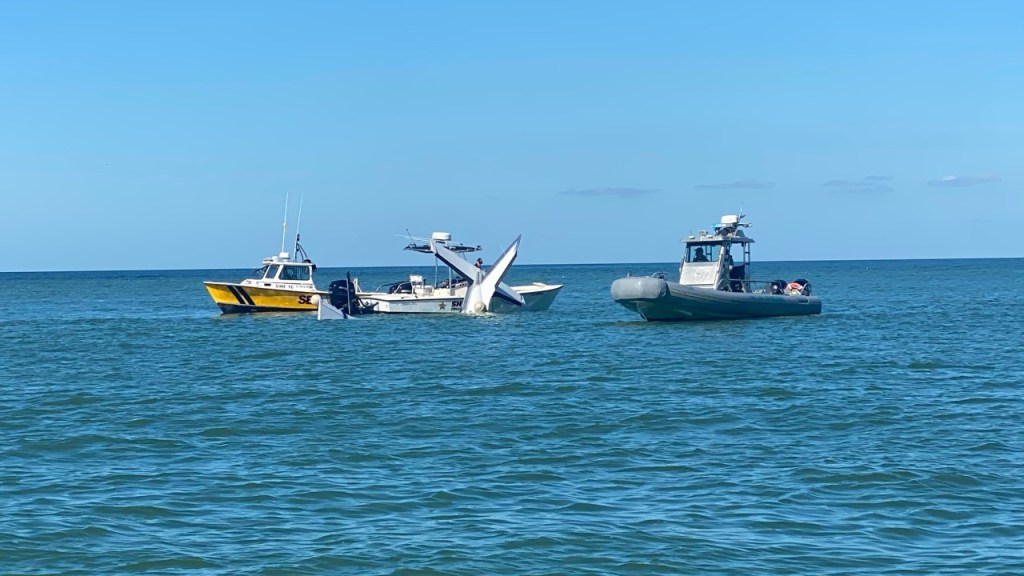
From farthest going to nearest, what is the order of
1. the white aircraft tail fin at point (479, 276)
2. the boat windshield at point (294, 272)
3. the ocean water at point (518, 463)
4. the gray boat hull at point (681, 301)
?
the boat windshield at point (294, 272), the white aircraft tail fin at point (479, 276), the gray boat hull at point (681, 301), the ocean water at point (518, 463)

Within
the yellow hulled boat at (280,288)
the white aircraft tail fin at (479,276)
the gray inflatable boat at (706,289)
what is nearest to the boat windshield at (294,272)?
the yellow hulled boat at (280,288)

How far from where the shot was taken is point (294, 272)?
181 ft

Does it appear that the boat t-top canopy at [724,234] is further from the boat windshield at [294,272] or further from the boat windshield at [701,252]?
the boat windshield at [294,272]

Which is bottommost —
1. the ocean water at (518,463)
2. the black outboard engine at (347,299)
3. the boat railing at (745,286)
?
the ocean water at (518,463)

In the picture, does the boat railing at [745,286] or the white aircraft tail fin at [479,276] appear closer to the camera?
the boat railing at [745,286]

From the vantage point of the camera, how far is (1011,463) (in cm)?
1661

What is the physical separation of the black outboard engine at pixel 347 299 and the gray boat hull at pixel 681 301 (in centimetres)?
1469

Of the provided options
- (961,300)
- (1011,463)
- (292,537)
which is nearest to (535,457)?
(292,537)

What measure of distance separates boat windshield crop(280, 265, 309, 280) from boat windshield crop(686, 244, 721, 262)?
731 inches

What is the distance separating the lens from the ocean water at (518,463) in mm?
12164

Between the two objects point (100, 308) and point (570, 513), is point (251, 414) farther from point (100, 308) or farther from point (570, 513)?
point (100, 308)

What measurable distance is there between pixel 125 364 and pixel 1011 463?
25525 mm

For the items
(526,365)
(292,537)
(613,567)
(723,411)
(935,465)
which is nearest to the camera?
(613,567)

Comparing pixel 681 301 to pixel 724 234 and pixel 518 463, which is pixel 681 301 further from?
pixel 518 463
